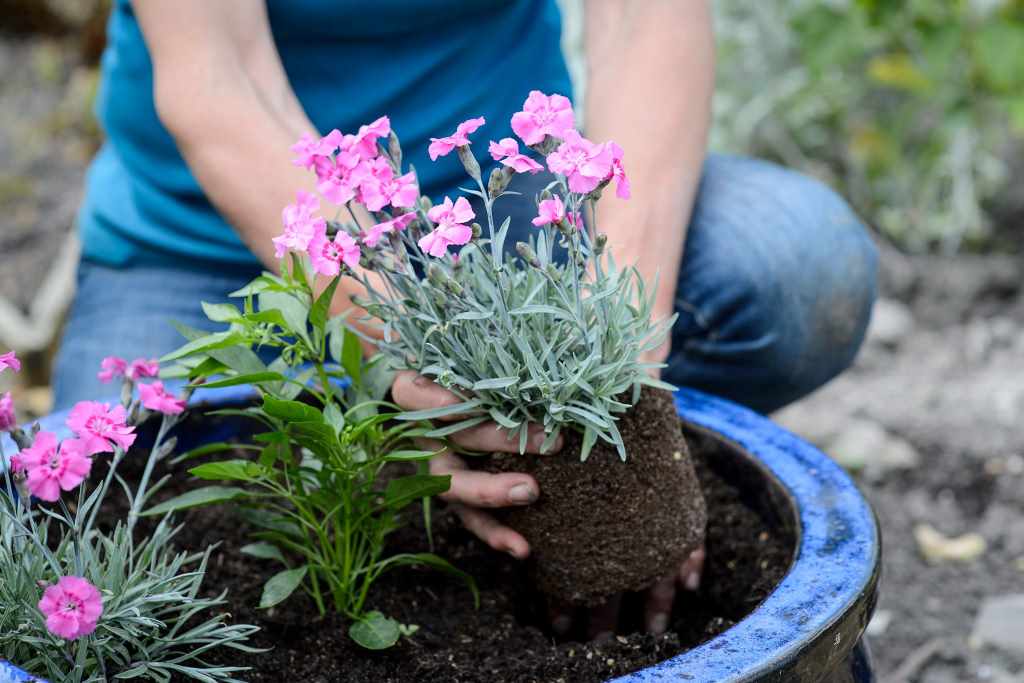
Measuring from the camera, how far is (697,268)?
190 centimetres

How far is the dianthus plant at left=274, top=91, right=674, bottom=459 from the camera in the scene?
1011 millimetres

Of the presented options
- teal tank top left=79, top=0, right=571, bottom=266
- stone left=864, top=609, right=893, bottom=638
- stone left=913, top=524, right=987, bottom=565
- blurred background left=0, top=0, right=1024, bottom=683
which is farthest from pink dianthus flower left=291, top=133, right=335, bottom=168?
stone left=913, top=524, right=987, bottom=565

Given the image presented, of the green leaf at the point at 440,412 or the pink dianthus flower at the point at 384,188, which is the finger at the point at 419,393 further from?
the pink dianthus flower at the point at 384,188

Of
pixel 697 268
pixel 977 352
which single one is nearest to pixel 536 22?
pixel 697 268

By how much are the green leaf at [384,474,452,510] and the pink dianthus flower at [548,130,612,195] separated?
31 cm

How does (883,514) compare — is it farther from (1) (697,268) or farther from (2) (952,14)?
(2) (952,14)

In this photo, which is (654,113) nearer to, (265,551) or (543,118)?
(543,118)

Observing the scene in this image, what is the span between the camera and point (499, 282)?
1.03 meters

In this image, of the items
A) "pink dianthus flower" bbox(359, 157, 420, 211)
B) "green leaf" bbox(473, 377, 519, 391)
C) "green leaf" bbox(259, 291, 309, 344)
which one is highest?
"pink dianthus flower" bbox(359, 157, 420, 211)

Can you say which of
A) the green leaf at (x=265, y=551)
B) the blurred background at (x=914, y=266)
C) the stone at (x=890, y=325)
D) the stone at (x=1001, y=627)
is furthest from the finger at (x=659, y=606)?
the stone at (x=890, y=325)

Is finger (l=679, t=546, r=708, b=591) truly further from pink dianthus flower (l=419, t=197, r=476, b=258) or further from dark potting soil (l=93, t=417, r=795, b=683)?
pink dianthus flower (l=419, t=197, r=476, b=258)

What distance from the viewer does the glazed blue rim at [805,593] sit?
94 cm

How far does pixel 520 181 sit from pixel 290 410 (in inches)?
30.1

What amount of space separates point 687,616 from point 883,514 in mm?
1214
